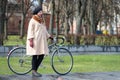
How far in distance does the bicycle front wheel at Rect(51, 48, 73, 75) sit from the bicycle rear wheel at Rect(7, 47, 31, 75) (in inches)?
27.8

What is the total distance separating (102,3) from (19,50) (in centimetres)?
4046

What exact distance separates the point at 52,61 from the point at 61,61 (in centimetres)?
38

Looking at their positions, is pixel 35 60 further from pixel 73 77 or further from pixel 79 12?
pixel 79 12

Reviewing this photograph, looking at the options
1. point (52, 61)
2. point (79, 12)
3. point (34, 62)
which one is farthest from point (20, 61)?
point (79, 12)

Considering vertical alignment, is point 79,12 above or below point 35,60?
above

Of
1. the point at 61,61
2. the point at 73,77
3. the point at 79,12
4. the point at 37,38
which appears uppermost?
the point at 79,12

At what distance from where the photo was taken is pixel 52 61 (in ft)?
37.2

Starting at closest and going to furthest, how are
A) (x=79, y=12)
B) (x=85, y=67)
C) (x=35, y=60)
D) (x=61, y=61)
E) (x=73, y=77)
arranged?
(x=73, y=77) < (x=35, y=60) < (x=61, y=61) < (x=85, y=67) < (x=79, y=12)

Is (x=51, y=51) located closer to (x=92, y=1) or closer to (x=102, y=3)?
(x=92, y=1)

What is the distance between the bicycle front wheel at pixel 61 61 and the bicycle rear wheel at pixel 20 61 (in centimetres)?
71

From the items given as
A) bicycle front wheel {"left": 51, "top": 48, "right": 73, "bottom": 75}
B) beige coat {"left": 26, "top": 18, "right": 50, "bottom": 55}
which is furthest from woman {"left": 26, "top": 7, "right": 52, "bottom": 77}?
bicycle front wheel {"left": 51, "top": 48, "right": 73, "bottom": 75}

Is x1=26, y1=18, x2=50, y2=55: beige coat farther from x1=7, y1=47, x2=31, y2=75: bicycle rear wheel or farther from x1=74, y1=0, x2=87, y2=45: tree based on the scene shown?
x1=74, y1=0, x2=87, y2=45: tree

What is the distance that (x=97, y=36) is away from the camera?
31.0 meters

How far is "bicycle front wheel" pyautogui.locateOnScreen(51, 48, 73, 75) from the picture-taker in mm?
11430
